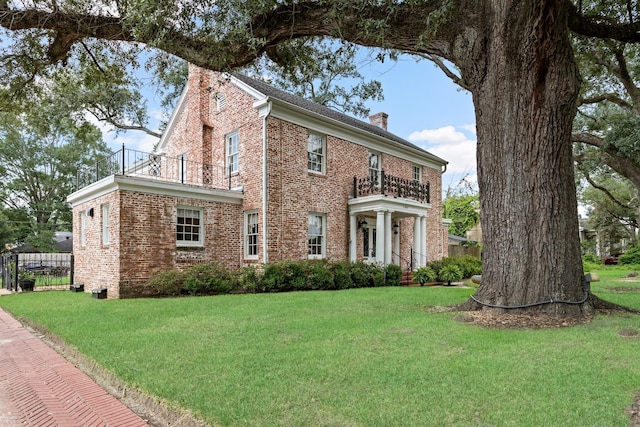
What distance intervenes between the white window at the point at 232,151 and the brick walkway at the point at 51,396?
10.3 meters

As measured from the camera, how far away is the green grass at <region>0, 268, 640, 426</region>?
3.13m

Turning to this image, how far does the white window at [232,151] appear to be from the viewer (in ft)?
50.5

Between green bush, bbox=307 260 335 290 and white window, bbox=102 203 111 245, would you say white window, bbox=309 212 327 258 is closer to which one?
green bush, bbox=307 260 335 290

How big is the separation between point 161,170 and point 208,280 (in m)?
9.36

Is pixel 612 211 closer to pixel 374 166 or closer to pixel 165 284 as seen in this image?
pixel 374 166

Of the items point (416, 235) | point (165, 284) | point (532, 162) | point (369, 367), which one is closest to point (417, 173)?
point (416, 235)

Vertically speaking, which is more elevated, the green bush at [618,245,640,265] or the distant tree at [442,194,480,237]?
the distant tree at [442,194,480,237]

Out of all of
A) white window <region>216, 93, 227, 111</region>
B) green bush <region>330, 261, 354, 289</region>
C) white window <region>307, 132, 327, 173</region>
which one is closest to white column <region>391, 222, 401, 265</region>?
white window <region>307, 132, 327, 173</region>

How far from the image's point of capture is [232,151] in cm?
1560

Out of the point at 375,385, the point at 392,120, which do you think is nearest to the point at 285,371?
the point at 375,385

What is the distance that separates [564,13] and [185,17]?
21.5 feet

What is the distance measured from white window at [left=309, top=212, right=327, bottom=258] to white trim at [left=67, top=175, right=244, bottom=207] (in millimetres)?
2751

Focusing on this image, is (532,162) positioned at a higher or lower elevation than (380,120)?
lower

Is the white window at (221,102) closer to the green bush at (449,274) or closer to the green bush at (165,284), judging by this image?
the green bush at (165,284)
